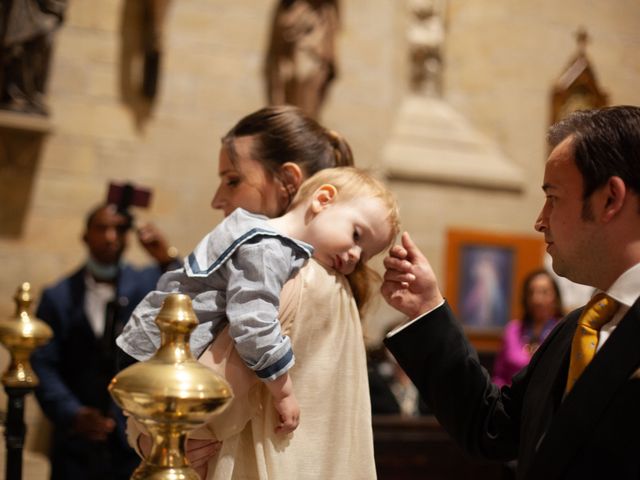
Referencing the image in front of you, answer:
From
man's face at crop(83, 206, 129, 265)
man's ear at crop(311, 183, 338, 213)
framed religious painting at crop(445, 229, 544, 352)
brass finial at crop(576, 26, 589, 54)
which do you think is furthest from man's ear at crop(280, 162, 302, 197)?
brass finial at crop(576, 26, 589, 54)

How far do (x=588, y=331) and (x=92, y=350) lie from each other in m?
3.50

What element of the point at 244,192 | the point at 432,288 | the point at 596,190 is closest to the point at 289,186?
the point at 244,192

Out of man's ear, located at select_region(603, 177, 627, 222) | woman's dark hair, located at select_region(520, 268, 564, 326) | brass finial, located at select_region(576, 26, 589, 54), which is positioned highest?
brass finial, located at select_region(576, 26, 589, 54)

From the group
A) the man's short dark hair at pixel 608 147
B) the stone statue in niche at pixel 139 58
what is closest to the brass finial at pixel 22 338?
the man's short dark hair at pixel 608 147

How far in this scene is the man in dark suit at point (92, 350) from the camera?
486 cm

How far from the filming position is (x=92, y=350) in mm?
5191

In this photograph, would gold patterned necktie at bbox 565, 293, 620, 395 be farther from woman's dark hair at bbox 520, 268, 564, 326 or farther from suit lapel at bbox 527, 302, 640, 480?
woman's dark hair at bbox 520, 268, 564, 326

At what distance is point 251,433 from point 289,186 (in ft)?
2.12

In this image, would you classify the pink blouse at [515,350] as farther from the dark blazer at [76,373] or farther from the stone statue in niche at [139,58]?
the stone statue in niche at [139,58]

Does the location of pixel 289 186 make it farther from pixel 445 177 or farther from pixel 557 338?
pixel 445 177

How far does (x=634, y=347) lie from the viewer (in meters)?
1.97

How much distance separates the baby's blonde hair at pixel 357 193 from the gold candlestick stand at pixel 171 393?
0.80m

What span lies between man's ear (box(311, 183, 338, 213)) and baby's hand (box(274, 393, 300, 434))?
0.45 m

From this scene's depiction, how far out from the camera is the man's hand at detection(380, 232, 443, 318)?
2.52 m
